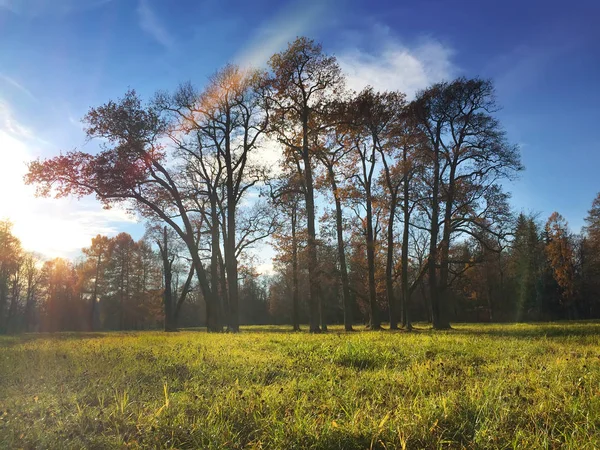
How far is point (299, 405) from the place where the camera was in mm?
3791

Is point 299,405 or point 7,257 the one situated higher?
point 7,257

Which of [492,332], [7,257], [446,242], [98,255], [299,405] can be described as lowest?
[492,332]

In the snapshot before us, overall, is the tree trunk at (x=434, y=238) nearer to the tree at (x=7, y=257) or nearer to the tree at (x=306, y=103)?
the tree at (x=306, y=103)

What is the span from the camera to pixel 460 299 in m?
55.0

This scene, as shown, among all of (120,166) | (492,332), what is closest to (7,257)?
(120,166)

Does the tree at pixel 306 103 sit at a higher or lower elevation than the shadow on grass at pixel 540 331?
higher

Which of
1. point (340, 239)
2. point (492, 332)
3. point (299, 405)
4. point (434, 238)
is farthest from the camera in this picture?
point (340, 239)

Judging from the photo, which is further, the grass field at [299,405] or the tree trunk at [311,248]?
the tree trunk at [311,248]

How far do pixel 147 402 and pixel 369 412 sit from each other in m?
2.26

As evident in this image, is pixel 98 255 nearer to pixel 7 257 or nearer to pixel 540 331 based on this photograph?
pixel 7 257

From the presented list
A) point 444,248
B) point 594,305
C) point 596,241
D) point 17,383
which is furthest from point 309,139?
point 594,305

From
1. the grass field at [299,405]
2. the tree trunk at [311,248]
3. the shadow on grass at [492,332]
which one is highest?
the tree trunk at [311,248]

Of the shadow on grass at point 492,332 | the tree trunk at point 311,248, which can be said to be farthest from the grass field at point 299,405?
the tree trunk at point 311,248

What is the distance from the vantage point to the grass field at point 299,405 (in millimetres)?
3053
